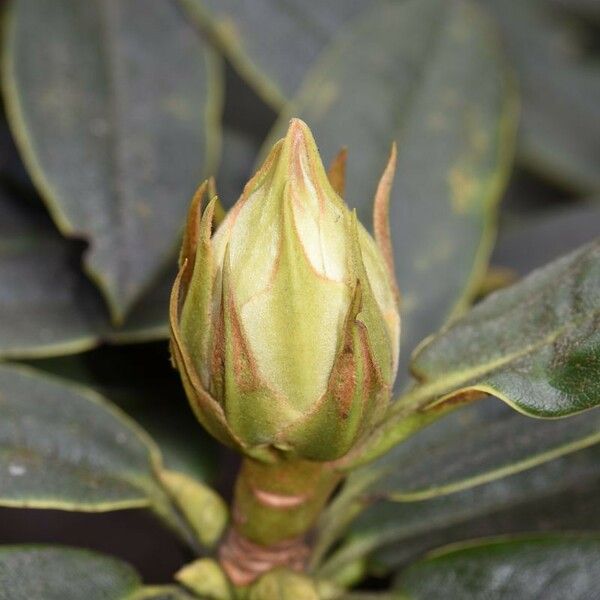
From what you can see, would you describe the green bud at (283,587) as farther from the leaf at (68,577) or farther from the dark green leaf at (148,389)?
the dark green leaf at (148,389)

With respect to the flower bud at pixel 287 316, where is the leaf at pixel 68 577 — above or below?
below

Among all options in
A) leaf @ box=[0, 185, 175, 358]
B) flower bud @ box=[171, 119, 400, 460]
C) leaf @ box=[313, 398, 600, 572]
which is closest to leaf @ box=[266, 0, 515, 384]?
leaf @ box=[313, 398, 600, 572]

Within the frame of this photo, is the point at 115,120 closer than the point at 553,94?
Yes

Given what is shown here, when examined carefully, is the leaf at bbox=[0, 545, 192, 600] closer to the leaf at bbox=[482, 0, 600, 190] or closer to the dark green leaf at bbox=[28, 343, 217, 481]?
the dark green leaf at bbox=[28, 343, 217, 481]

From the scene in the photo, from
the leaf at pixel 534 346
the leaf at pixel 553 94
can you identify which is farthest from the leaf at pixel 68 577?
the leaf at pixel 553 94

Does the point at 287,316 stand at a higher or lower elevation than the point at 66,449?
higher

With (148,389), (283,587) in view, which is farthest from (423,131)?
(283,587)

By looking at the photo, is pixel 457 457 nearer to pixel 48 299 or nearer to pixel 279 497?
pixel 279 497
